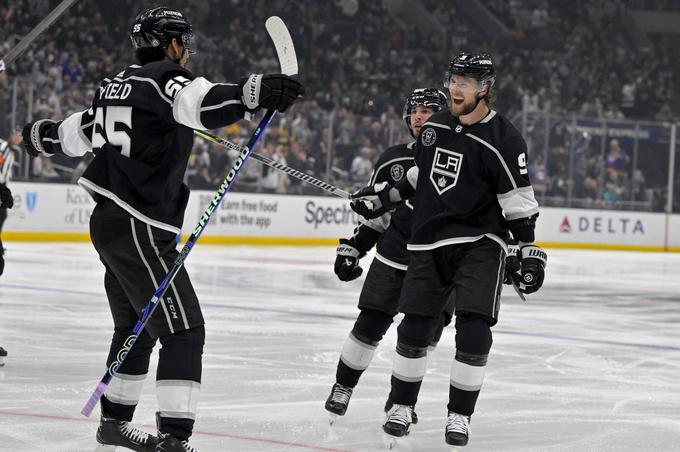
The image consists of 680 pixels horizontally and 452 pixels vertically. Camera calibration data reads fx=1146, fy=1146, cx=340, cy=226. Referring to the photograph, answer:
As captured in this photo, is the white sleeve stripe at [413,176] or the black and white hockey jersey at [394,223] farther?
the black and white hockey jersey at [394,223]

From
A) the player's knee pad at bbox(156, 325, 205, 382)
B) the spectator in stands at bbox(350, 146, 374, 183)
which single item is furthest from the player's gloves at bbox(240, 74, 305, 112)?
the spectator in stands at bbox(350, 146, 374, 183)

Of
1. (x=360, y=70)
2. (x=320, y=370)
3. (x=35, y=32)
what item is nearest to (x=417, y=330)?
(x=320, y=370)

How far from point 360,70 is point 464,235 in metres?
16.6

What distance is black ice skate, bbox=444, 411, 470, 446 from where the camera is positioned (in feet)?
12.7

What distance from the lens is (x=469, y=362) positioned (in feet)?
12.9

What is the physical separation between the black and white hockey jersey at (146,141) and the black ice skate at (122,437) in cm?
68

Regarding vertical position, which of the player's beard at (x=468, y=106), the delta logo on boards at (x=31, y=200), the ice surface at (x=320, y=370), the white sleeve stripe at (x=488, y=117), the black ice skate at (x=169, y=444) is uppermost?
the player's beard at (x=468, y=106)

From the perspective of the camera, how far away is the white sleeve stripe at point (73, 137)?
3.70 metres

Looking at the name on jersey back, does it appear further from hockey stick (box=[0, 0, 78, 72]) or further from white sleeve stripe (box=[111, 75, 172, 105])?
hockey stick (box=[0, 0, 78, 72])

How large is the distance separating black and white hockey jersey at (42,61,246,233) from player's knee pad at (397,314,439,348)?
1.02m

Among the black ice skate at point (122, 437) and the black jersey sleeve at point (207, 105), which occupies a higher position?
the black jersey sleeve at point (207, 105)

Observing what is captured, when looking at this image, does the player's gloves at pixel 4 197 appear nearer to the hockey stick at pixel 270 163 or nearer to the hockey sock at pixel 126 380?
the hockey stick at pixel 270 163

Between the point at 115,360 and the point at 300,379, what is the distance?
6.26ft

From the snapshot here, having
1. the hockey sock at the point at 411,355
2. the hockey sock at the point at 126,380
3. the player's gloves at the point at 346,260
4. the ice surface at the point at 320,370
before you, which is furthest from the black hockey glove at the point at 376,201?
the hockey sock at the point at 126,380
